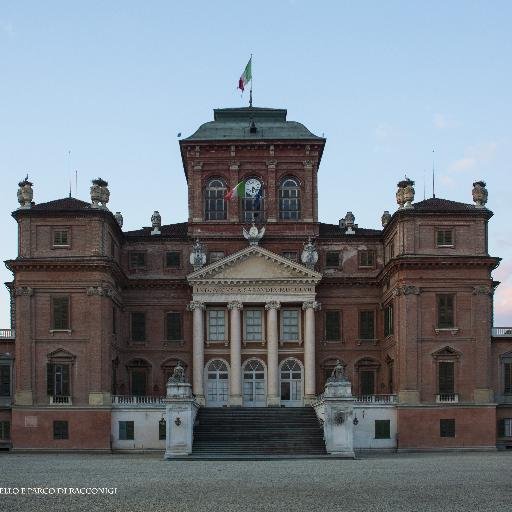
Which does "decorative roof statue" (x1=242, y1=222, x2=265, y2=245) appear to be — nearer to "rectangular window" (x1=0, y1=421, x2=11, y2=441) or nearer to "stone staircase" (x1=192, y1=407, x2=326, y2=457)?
"stone staircase" (x1=192, y1=407, x2=326, y2=457)

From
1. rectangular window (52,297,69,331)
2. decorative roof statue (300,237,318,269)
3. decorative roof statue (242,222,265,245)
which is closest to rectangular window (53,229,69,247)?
rectangular window (52,297,69,331)

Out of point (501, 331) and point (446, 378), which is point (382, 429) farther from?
point (501, 331)

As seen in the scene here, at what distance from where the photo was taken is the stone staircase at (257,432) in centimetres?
5294

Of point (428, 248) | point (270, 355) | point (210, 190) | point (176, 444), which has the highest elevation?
point (210, 190)

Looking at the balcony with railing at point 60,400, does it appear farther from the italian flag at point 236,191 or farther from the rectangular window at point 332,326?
the rectangular window at point 332,326

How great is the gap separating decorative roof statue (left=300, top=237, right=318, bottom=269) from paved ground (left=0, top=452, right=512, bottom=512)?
58.7 feet

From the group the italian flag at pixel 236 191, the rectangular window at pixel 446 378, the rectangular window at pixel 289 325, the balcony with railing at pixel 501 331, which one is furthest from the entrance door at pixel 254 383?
the balcony with railing at pixel 501 331

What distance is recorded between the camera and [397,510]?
1094 inches

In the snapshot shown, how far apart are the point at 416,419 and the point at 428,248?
9.84 m

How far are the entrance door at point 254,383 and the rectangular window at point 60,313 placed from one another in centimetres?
1190

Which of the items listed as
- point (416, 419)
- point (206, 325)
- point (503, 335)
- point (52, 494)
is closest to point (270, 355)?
point (206, 325)

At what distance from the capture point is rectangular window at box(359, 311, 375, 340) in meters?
66.2

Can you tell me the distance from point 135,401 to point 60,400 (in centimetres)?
422

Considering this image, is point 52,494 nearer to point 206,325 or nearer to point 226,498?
point 226,498
